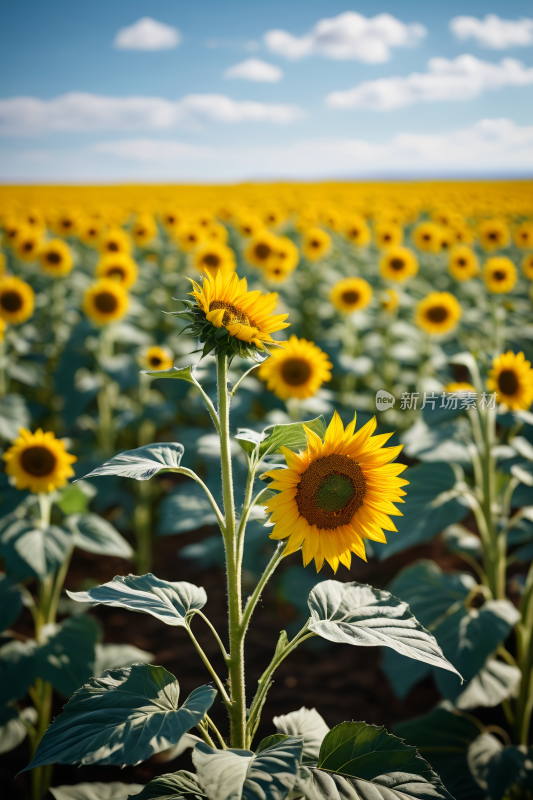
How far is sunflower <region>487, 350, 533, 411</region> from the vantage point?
8.13 ft

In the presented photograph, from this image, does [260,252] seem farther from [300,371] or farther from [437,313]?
[300,371]

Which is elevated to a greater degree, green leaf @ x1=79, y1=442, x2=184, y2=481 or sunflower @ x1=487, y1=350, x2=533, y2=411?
green leaf @ x1=79, y1=442, x2=184, y2=481

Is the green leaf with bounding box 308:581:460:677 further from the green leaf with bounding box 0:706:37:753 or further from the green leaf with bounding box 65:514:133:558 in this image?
the green leaf with bounding box 0:706:37:753

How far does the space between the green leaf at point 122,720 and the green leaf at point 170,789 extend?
0.15 meters

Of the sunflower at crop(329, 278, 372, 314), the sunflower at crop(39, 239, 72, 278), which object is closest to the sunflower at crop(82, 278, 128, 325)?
the sunflower at crop(39, 239, 72, 278)

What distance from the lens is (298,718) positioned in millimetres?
1416

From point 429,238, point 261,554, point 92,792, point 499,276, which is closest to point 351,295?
point 499,276

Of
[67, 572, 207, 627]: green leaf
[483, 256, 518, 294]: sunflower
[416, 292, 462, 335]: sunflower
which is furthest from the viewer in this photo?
[483, 256, 518, 294]: sunflower

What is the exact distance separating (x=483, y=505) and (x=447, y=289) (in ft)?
20.5

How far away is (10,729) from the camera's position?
2.10 metres

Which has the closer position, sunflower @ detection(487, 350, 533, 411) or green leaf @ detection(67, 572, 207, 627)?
green leaf @ detection(67, 572, 207, 627)

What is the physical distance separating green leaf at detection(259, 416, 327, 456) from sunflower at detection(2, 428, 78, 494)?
1.43 metres

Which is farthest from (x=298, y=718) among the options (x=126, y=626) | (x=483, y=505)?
(x=126, y=626)

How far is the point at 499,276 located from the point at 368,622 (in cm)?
455
